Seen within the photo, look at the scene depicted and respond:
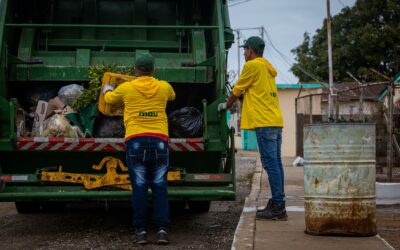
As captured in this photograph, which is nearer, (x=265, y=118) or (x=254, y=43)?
(x=265, y=118)

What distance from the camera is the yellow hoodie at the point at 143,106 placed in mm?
5629

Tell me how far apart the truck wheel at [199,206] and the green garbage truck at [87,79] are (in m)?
0.02

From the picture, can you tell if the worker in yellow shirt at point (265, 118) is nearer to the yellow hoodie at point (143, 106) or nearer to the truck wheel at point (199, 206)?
the yellow hoodie at point (143, 106)

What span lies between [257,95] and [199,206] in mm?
2197

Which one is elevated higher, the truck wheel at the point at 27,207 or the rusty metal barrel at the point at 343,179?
the rusty metal barrel at the point at 343,179

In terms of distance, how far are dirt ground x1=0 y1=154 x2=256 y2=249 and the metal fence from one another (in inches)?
63.2

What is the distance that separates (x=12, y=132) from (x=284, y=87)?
22.4m

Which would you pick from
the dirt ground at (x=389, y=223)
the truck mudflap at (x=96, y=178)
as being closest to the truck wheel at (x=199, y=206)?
the truck mudflap at (x=96, y=178)

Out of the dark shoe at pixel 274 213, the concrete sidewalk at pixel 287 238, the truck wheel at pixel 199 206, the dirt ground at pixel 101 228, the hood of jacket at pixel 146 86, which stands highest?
the hood of jacket at pixel 146 86

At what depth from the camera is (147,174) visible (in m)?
5.70

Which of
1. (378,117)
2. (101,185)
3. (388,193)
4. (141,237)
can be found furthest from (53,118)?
(378,117)

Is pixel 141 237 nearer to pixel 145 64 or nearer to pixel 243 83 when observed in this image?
pixel 145 64

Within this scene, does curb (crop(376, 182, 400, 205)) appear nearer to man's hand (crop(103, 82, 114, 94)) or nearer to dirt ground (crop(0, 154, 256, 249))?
dirt ground (crop(0, 154, 256, 249))

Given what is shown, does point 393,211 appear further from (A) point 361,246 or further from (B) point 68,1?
(B) point 68,1
